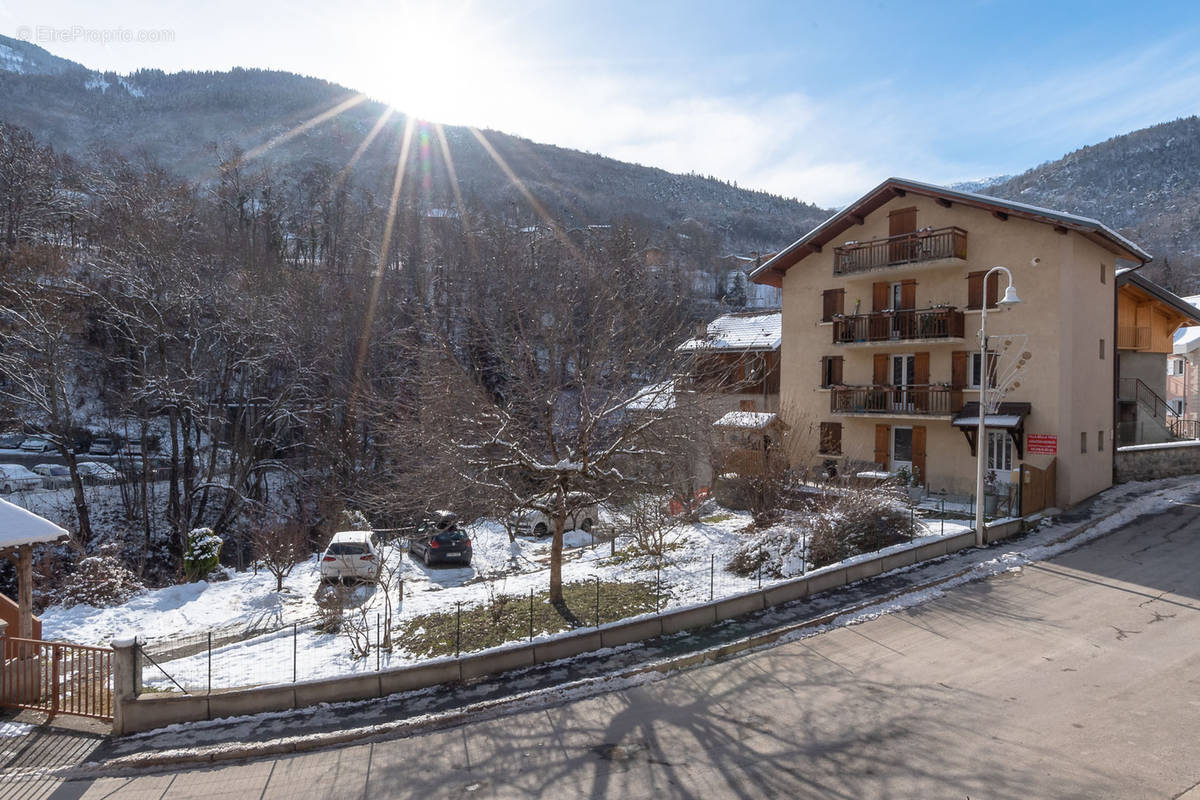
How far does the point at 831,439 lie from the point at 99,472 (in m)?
30.3

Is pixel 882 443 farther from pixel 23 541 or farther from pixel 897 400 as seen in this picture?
pixel 23 541

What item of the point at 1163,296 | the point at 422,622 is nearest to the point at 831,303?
the point at 1163,296

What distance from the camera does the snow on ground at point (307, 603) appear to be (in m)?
10.5

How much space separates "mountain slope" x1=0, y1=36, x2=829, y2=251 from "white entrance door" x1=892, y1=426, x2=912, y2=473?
→ 223 feet

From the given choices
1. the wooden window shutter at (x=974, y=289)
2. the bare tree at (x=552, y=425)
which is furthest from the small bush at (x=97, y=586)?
the wooden window shutter at (x=974, y=289)

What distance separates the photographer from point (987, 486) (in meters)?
19.1

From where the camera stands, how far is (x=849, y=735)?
24.6 ft

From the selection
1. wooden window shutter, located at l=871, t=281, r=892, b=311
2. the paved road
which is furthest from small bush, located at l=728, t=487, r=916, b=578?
wooden window shutter, located at l=871, t=281, r=892, b=311

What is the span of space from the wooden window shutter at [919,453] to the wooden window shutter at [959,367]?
6.46ft

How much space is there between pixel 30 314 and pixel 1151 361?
41.1m

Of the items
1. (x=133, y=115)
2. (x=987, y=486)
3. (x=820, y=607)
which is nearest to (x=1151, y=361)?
(x=987, y=486)

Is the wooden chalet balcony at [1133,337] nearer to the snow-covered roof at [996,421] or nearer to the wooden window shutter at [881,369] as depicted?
the snow-covered roof at [996,421]

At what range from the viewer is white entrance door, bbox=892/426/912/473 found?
23.1 metres

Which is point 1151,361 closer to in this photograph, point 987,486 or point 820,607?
point 987,486
